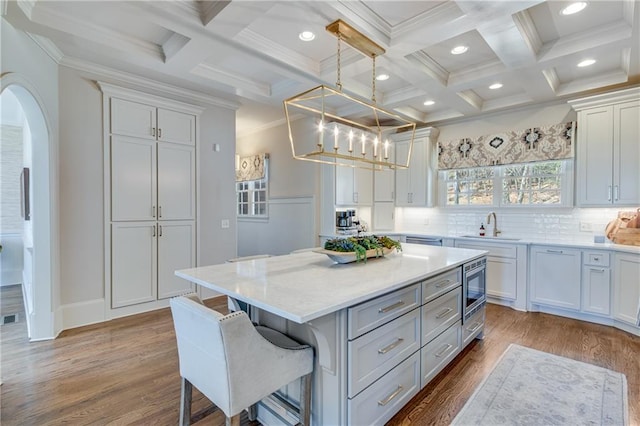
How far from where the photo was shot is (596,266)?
11.7ft

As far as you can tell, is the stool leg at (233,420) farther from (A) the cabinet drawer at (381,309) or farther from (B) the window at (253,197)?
(B) the window at (253,197)

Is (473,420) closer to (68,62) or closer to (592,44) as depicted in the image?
(592,44)

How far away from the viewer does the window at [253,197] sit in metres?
6.25

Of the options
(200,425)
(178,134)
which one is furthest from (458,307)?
(178,134)

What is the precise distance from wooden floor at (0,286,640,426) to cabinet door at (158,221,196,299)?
45cm

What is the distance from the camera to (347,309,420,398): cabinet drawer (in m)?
1.62

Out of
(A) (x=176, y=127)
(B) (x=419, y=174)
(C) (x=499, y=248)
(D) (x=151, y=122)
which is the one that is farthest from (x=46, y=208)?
(C) (x=499, y=248)

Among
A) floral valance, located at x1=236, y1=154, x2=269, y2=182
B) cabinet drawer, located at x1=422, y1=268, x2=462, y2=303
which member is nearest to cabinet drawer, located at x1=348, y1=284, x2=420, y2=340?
cabinet drawer, located at x1=422, y1=268, x2=462, y2=303

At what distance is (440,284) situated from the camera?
237cm

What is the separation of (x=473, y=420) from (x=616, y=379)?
1389mm

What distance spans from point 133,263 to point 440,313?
352cm

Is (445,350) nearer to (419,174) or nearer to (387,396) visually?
(387,396)

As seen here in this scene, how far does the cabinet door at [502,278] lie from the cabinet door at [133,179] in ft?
15.0

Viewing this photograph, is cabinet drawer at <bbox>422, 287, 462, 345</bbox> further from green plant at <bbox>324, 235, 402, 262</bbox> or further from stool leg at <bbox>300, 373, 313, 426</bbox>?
stool leg at <bbox>300, 373, 313, 426</bbox>
